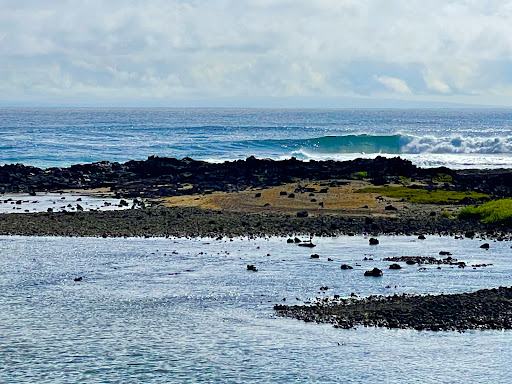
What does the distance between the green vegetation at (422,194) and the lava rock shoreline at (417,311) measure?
1111 inches

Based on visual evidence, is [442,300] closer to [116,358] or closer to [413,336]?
[413,336]

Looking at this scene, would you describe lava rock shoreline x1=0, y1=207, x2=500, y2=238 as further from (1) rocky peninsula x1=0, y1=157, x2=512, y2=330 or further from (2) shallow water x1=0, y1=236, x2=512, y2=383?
(2) shallow water x1=0, y1=236, x2=512, y2=383

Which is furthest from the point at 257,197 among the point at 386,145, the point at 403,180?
the point at 386,145

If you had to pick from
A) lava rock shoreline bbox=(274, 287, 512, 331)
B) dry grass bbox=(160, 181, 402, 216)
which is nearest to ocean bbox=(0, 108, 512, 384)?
lava rock shoreline bbox=(274, 287, 512, 331)

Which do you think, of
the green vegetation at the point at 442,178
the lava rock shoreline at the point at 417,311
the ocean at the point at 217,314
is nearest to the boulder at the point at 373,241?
the ocean at the point at 217,314

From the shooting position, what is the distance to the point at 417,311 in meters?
27.9

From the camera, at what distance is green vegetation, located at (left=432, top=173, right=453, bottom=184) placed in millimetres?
68562

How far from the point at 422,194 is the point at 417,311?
33.9 metres

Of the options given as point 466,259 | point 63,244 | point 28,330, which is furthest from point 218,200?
point 28,330

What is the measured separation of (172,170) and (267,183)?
38.1ft

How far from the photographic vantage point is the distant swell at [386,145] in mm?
124938

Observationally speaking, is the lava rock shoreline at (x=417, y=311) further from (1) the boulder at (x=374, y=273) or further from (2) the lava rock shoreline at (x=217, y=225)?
(2) the lava rock shoreline at (x=217, y=225)

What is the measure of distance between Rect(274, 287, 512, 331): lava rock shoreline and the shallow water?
0.66 meters

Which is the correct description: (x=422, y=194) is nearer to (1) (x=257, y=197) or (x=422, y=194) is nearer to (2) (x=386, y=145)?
(1) (x=257, y=197)
